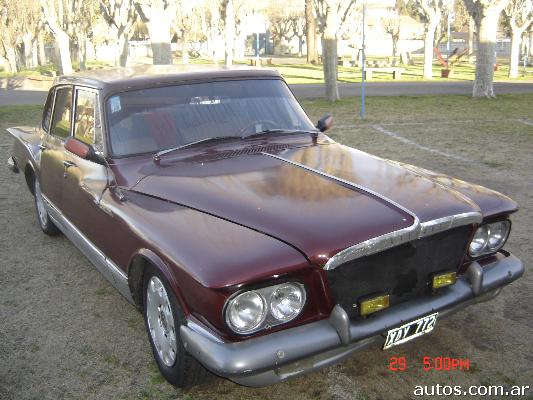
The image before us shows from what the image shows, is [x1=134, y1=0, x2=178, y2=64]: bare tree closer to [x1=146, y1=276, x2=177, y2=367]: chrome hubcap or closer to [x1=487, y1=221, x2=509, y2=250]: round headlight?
[x1=146, y1=276, x2=177, y2=367]: chrome hubcap

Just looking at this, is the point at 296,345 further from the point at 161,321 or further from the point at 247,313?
the point at 161,321

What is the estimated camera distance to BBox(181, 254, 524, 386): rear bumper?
244cm

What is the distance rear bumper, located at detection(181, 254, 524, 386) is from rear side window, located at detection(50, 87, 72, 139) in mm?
2719

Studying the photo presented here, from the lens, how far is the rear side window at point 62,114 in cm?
466

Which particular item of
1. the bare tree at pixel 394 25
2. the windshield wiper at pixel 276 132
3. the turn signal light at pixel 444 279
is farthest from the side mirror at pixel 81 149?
the bare tree at pixel 394 25

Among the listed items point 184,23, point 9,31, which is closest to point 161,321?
point 9,31

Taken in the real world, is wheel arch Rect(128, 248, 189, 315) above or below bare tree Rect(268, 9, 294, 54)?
below

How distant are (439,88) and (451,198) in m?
20.7

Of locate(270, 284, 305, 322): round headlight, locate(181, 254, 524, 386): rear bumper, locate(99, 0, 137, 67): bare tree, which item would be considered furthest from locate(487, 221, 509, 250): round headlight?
locate(99, 0, 137, 67): bare tree

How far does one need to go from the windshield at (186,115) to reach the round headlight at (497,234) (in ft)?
5.38

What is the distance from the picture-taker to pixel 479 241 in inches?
128

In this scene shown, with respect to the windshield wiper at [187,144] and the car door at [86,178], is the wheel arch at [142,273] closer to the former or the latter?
the car door at [86,178]

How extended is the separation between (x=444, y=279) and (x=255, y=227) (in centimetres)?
108

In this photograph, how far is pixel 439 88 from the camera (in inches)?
882
